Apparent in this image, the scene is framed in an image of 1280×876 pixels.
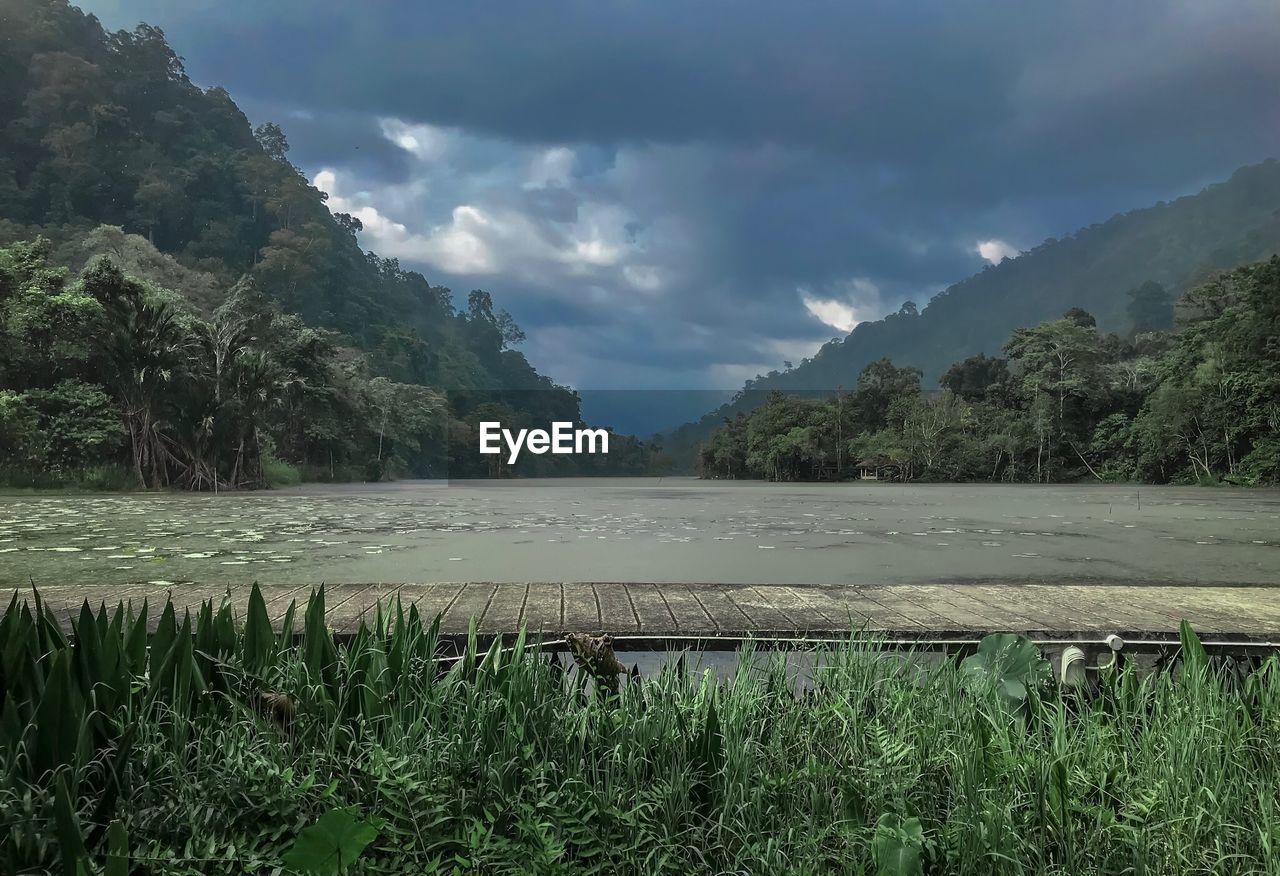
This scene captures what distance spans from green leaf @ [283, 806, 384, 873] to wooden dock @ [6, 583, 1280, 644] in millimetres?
538

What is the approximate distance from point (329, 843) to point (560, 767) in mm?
395

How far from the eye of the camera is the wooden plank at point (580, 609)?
153 cm

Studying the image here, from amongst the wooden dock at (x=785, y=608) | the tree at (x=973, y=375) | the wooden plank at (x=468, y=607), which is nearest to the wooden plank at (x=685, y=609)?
the wooden dock at (x=785, y=608)

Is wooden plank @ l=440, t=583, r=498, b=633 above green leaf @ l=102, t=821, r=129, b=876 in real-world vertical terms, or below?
above

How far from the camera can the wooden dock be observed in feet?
5.19

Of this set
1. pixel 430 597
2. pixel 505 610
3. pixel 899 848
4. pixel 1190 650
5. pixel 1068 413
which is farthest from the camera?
pixel 1068 413

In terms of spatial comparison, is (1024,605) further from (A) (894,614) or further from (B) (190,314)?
(B) (190,314)

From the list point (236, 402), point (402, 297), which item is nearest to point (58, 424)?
point (236, 402)

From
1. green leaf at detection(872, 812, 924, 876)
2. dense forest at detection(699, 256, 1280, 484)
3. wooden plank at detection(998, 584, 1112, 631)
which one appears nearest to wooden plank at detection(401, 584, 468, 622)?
green leaf at detection(872, 812, 924, 876)

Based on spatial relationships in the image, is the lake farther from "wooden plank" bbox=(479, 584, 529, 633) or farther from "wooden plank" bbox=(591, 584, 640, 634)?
"wooden plank" bbox=(479, 584, 529, 633)

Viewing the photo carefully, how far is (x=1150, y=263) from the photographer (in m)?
95.6

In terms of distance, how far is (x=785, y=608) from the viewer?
5.81ft

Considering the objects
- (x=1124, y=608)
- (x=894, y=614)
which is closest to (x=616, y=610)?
(x=894, y=614)

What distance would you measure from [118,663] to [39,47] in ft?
167
